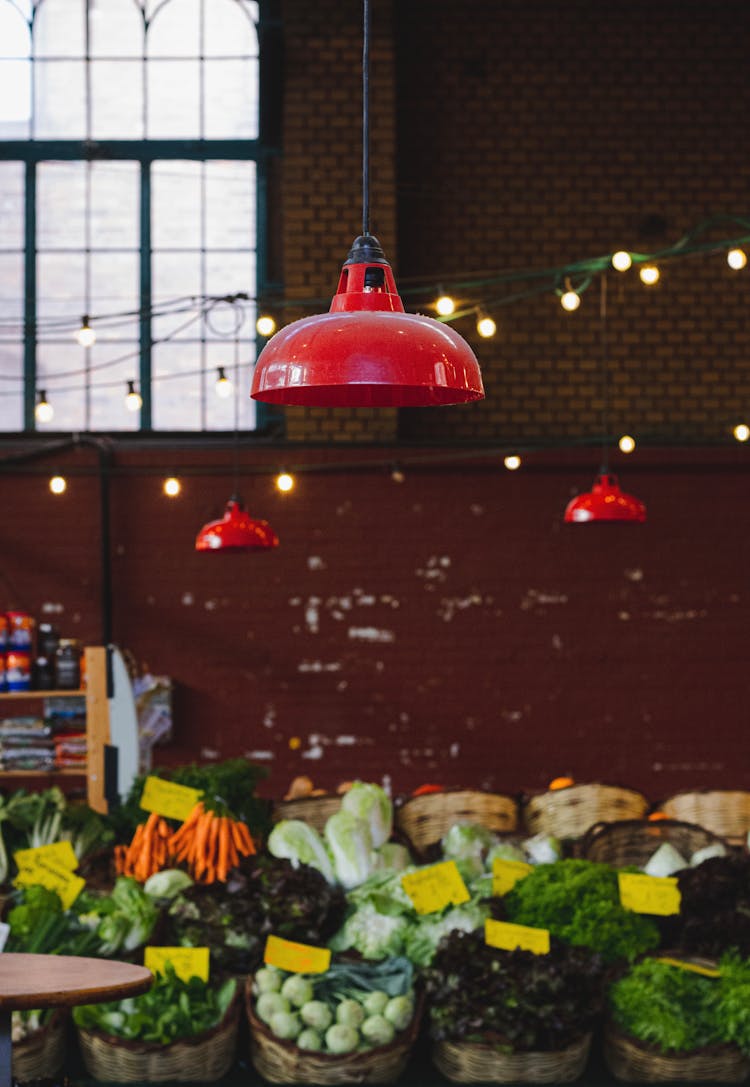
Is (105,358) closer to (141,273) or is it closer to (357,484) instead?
(141,273)

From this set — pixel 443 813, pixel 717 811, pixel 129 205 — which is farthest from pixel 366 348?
pixel 129 205

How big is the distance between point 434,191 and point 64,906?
6168 millimetres

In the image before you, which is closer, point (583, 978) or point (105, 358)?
point (583, 978)

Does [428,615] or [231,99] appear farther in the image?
[231,99]

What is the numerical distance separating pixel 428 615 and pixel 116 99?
4.29m

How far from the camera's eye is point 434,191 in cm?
919

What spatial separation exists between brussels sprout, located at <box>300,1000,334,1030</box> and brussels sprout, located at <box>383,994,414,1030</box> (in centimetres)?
17

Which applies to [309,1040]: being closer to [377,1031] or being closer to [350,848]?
[377,1031]

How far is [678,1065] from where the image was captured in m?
3.73

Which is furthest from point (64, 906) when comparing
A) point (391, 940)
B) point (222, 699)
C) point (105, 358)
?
point (105, 358)

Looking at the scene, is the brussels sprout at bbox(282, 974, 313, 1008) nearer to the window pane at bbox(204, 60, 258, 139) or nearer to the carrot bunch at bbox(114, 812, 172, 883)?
the carrot bunch at bbox(114, 812, 172, 883)

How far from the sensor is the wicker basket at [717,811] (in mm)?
6152

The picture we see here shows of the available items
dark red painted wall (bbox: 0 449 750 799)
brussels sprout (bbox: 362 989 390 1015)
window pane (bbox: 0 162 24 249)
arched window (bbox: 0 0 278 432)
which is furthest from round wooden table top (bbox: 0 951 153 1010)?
window pane (bbox: 0 162 24 249)

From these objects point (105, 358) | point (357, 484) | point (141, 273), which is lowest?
point (357, 484)
